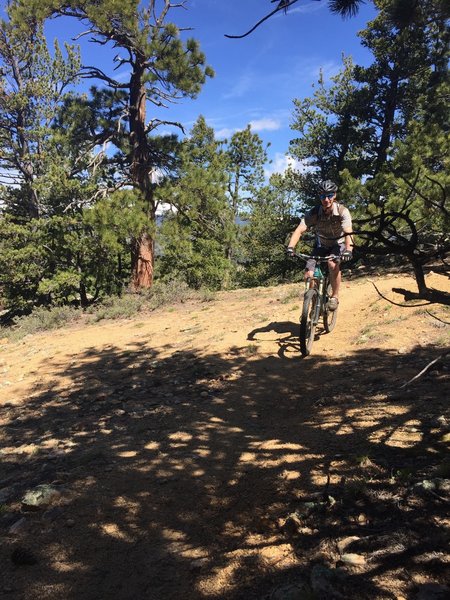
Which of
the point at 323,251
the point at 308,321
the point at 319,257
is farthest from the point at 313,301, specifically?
the point at 323,251

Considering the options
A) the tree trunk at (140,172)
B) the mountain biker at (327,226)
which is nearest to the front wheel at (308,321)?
the mountain biker at (327,226)

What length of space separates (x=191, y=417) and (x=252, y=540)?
205 centimetres

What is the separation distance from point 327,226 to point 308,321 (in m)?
1.24

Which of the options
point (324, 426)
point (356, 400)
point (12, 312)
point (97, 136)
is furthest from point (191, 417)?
point (12, 312)

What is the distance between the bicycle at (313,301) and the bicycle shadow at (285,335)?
30 cm

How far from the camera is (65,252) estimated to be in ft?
58.2

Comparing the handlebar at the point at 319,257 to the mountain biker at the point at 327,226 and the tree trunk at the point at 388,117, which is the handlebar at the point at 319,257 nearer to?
the mountain biker at the point at 327,226

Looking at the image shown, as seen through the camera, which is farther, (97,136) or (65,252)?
(65,252)

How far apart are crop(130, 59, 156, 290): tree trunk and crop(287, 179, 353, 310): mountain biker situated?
8849 millimetres

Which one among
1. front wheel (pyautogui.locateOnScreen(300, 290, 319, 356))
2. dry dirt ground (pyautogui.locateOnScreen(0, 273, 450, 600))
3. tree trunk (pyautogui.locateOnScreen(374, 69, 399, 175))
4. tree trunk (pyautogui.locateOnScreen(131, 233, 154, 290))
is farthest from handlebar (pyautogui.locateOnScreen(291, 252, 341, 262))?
tree trunk (pyautogui.locateOnScreen(374, 69, 399, 175))

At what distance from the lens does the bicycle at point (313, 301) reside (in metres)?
5.25

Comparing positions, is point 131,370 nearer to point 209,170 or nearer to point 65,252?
point 209,170

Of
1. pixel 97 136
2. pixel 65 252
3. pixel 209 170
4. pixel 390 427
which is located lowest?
pixel 390 427

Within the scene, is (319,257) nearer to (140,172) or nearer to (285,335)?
(285,335)
